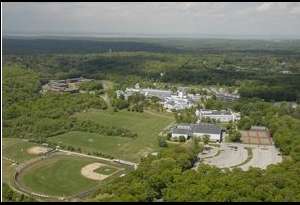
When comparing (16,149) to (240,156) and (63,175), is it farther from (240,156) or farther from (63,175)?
(240,156)

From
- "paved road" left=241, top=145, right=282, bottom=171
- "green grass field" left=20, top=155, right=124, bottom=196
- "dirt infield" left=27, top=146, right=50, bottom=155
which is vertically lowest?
"green grass field" left=20, top=155, right=124, bottom=196

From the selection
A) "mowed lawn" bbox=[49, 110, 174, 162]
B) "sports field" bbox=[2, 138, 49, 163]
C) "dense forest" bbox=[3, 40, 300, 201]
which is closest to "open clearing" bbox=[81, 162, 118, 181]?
"mowed lawn" bbox=[49, 110, 174, 162]

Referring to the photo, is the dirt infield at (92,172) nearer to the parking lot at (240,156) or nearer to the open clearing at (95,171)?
the open clearing at (95,171)

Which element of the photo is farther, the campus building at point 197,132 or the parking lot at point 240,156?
the campus building at point 197,132

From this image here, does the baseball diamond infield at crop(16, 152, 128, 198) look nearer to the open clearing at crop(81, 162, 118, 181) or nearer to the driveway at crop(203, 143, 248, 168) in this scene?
the open clearing at crop(81, 162, 118, 181)

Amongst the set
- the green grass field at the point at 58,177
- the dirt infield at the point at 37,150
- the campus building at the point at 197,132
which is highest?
the campus building at the point at 197,132

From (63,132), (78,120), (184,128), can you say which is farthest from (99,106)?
(184,128)

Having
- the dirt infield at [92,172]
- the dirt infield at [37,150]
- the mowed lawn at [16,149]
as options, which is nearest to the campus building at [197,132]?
the dirt infield at [92,172]
